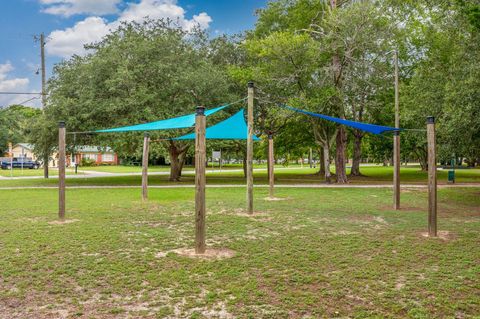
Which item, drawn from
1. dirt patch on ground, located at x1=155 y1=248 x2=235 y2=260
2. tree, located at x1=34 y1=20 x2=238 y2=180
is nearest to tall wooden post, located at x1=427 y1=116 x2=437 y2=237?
dirt patch on ground, located at x1=155 y1=248 x2=235 y2=260

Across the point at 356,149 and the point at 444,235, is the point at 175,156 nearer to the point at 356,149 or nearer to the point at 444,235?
the point at 356,149

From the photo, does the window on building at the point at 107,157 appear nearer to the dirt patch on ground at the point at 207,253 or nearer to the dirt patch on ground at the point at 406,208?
the dirt patch on ground at the point at 406,208

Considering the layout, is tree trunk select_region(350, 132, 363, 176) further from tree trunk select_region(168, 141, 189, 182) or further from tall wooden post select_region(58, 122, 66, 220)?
tall wooden post select_region(58, 122, 66, 220)

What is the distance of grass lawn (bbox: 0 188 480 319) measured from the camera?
4.03m

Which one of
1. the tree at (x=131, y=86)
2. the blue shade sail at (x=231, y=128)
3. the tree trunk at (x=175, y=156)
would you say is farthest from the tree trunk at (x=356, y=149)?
the blue shade sail at (x=231, y=128)

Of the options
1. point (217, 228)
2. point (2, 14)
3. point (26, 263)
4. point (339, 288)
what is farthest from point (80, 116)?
point (339, 288)

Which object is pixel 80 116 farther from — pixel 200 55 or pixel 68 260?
pixel 68 260

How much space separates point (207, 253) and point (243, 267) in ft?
2.86

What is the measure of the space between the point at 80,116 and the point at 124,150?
254 cm

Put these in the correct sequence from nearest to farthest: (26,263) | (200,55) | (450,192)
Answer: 1. (26,263)
2. (450,192)
3. (200,55)

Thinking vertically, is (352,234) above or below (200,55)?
below

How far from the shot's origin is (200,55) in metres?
23.7

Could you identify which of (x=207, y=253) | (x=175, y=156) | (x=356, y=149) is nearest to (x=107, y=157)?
(x=356, y=149)

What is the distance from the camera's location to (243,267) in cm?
534
